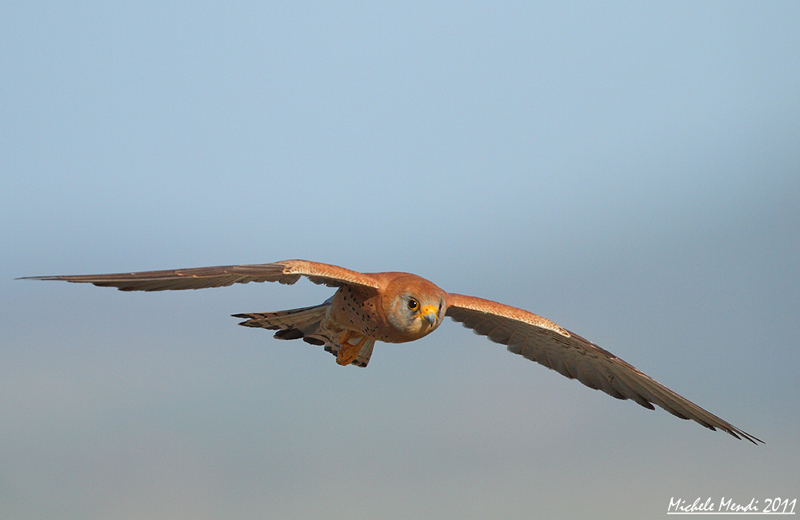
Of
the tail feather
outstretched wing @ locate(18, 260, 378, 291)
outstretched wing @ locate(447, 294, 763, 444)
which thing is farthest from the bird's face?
the tail feather

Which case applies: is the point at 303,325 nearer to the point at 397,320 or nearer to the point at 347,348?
the point at 347,348

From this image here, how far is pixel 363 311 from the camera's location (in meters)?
6.91

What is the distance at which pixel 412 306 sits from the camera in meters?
6.56

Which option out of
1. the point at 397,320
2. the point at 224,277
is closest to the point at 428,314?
the point at 397,320

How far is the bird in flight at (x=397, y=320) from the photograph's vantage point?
604cm

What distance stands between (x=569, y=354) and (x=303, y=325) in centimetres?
327

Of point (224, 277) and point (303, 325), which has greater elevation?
point (224, 277)

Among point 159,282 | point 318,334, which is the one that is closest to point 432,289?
point 318,334

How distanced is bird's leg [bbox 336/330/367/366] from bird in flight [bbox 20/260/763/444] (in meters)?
0.01

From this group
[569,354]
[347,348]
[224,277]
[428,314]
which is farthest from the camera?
[569,354]

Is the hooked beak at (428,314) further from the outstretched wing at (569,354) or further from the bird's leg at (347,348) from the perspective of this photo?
the bird's leg at (347,348)

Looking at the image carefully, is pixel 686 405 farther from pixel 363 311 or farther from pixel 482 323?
pixel 363 311

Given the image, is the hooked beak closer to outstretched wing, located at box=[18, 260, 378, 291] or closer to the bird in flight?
the bird in flight

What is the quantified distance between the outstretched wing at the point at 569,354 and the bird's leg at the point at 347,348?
44.1 inches
